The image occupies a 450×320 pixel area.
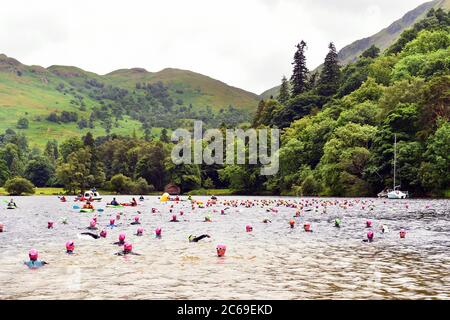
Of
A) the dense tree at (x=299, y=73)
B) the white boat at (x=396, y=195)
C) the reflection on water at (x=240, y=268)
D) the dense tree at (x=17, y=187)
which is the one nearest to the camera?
the reflection on water at (x=240, y=268)

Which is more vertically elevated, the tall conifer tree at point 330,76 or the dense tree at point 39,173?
the tall conifer tree at point 330,76

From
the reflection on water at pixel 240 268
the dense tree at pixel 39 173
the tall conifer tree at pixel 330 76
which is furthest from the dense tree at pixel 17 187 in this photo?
the reflection on water at pixel 240 268

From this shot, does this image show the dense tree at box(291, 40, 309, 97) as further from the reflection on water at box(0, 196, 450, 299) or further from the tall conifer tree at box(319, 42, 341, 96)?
the reflection on water at box(0, 196, 450, 299)

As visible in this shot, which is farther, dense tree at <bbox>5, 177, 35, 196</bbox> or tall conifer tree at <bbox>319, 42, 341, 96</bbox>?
tall conifer tree at <bbox>319, 42, 341, 96</bbox>

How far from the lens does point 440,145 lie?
87.6 meters

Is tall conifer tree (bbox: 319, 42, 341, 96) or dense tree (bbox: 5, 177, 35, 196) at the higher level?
tall conifer tree (bbox: 319, 42, 341, 96)

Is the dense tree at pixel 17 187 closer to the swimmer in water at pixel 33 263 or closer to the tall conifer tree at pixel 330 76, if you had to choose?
the tall conifer tree at pixel 330 76

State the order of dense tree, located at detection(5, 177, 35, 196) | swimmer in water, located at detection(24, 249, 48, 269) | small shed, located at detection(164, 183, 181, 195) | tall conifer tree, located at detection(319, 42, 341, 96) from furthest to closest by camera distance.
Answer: tall conifer tree, located at detection(319, 42, 341, 96), small shed, located at detection(164, 183, 181, 195), dense tree, located at detection(5, 177, 35, 196), swimmer in water, located at detection(24, 249, 48, 269)

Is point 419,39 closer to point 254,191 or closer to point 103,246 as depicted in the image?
point 254,191

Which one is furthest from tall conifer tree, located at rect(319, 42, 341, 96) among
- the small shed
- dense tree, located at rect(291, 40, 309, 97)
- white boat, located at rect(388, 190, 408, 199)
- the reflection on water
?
the reflection on water

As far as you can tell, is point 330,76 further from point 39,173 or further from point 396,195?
point 39,173

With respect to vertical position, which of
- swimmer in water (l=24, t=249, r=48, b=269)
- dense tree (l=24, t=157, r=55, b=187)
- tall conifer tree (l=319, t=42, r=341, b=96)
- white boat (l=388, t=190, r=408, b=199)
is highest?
tall conifer tree (l=319, t=42, r=341, b=96)
